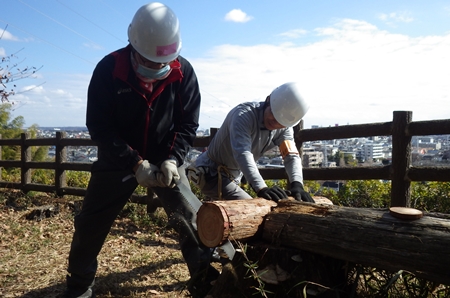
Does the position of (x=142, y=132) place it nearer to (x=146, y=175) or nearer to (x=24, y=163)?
(x=146, y=175)

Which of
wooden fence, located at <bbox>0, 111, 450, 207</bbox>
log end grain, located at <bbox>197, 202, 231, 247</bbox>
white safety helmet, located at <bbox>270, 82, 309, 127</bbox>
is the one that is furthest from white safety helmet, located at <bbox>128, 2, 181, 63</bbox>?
wooden fence, located at <bbox>0, 111, 450, 207</bbox>

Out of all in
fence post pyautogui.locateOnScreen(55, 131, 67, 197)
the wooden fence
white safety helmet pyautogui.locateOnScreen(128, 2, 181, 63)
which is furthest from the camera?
fence post pyautogui.locateOnScreen(55, 131, 67, 197)

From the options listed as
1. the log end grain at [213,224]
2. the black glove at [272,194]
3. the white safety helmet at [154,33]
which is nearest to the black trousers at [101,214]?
the log end grain at [213,224]

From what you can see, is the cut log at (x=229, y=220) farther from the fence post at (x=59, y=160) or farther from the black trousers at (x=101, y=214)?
the fence post at (x=59, y=160)

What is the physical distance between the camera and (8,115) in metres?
15.4

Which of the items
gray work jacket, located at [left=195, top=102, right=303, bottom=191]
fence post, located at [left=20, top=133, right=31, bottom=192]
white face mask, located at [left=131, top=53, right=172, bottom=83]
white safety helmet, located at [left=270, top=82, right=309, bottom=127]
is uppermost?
white face mask, located at [left=131, top=53, right=172, bottom=83]

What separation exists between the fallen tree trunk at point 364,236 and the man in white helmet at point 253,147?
362 millimetres

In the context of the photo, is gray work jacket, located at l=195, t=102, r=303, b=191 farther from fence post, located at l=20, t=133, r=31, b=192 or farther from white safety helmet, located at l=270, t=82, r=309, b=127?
fence post, located at l=20, t=133, r=31, b=192

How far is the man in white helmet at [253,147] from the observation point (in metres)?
3.66

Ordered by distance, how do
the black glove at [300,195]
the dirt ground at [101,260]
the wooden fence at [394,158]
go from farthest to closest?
the wooden fence at [394,158]
the dirt ground at [101,260]
the black glove at [300,195]

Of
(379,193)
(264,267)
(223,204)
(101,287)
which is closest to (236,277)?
(264,267)

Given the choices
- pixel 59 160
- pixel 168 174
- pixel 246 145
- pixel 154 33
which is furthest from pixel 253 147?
pixel 59 160

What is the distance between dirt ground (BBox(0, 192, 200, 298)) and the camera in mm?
4309

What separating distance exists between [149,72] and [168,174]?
0.85 meters
